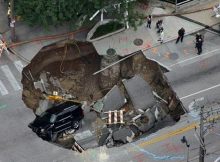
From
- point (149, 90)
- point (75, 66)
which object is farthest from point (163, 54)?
point (75, 66)

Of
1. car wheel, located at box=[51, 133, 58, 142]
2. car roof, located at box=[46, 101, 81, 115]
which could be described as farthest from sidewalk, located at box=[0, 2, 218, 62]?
car wheel, located at box=[51, 133, 58, 142]

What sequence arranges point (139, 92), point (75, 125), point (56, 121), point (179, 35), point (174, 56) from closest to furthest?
1. point (56, 121)
2. point (75, 125)
3. point (139, 92)
4. point (174, 56)
5. point (179, 35)

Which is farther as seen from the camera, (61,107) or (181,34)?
(181,34)

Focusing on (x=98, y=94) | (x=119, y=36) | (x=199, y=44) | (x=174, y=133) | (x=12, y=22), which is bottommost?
(x=174, y=133)


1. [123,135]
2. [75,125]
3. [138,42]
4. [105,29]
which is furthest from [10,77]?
[138,42]

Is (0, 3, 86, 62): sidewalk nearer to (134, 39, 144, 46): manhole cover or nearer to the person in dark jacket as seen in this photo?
(134, 39, 144, 46): manhole cover

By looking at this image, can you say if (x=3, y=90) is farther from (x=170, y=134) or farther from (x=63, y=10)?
(x=170, y=134)

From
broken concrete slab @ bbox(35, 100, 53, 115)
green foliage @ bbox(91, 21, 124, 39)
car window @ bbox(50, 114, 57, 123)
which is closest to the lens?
car window @ bbox(50, 114, 57, 123)

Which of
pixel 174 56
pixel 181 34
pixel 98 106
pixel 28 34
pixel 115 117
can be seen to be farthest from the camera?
pixel 28 34
